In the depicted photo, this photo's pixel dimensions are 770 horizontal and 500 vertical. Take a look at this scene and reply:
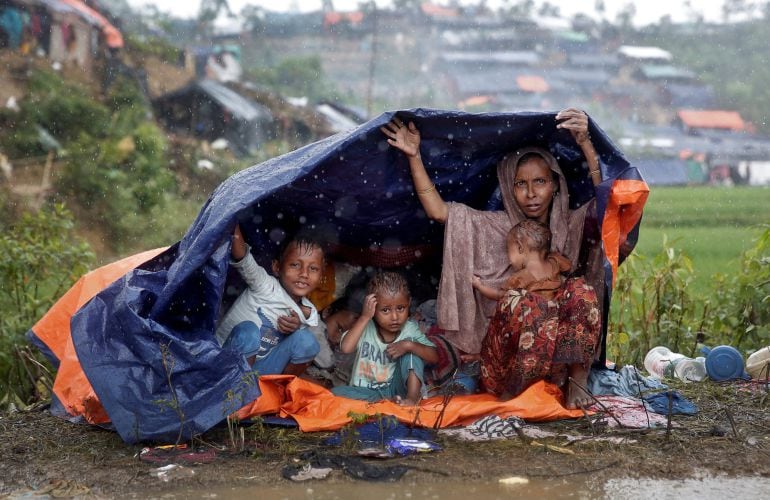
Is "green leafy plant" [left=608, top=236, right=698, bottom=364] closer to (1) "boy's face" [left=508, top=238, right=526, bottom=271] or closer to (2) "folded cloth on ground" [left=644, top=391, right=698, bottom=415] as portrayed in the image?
(2) "folded cloth on ground" [left=644, top=391, right=698, bottom=415]

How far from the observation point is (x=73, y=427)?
170 inches

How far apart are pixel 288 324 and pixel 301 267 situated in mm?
292

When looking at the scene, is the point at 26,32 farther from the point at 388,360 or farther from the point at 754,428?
the point at 754,428

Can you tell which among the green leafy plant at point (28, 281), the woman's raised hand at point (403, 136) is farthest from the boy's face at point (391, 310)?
the green leafy plant at point (28, 281)

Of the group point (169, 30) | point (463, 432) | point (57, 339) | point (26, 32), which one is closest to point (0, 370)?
point (57, 339)

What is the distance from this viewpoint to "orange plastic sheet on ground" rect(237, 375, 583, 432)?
4.08 m

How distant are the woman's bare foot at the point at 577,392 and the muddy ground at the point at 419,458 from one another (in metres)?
0.13

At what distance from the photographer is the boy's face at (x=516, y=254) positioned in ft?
14.4

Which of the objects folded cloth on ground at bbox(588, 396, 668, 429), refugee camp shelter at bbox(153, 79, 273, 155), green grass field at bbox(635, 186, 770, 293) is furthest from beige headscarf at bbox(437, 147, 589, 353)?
refugee camp shelter at bbox(153, 79, 273, 155)

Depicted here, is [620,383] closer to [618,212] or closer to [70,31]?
[618,212]

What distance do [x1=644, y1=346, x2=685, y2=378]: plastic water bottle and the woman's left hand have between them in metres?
1.48

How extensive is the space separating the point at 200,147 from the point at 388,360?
497 inches

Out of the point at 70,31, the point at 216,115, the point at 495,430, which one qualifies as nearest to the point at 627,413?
the point at 495,430

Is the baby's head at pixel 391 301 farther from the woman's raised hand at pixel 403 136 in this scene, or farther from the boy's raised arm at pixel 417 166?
the woman's raised hand at pixel 403 136
